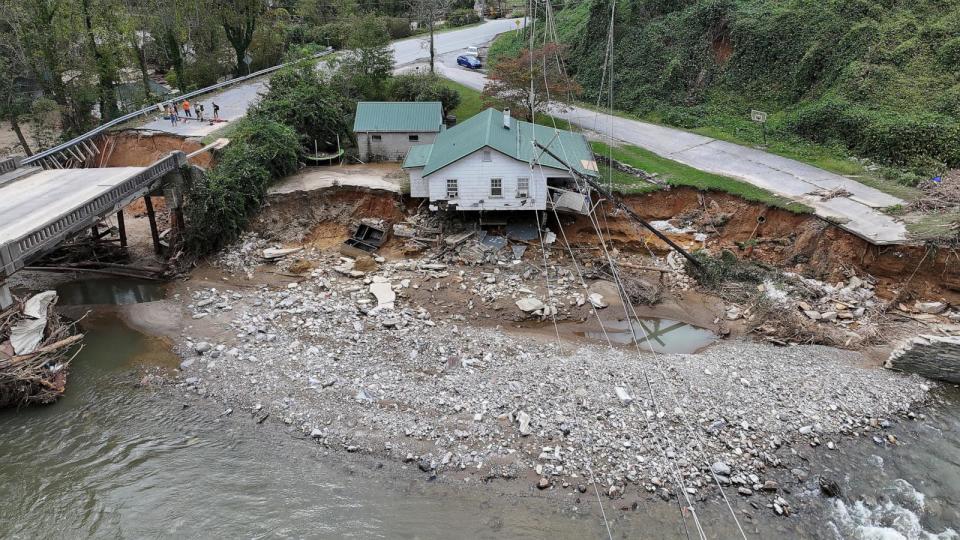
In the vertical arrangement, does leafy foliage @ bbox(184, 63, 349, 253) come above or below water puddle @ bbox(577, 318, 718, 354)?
above

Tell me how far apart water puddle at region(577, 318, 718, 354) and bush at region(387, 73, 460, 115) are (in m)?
22.9

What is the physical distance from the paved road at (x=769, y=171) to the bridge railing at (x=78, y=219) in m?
25.8

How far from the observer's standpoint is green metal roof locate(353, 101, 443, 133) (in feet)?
114

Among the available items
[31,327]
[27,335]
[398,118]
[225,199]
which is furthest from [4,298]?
[398,118]

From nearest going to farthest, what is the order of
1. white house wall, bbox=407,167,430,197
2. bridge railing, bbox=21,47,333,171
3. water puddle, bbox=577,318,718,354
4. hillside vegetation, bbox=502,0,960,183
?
1. water puddle, bbox=577,318,718,354
2. white house wall, bbox=407,167,430,197
3. bridge railing, bbox=21,47,333,171
4. hillside vegetation, bbox=502,0,960,183

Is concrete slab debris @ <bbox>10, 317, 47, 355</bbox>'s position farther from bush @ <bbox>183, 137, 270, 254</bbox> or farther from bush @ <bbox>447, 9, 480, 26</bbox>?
bush @ <bbox>447, 9, 480, 26</bbox>

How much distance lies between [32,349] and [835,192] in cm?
3485

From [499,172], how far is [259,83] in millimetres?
31296

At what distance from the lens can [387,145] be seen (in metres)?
35.4

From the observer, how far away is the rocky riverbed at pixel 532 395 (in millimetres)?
16797

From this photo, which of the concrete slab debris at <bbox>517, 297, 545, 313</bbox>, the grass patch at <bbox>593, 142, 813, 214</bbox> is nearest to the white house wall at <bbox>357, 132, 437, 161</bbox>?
the grass patch at <bbox>593, 142, 813, 214</bbox>

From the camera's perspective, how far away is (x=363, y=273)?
2728 centimetres

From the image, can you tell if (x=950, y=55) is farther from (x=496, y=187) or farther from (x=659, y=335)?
(x=496, y=187)

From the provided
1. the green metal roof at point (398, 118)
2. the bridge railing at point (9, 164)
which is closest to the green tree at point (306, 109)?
the green metal roof at point (398, 118)
